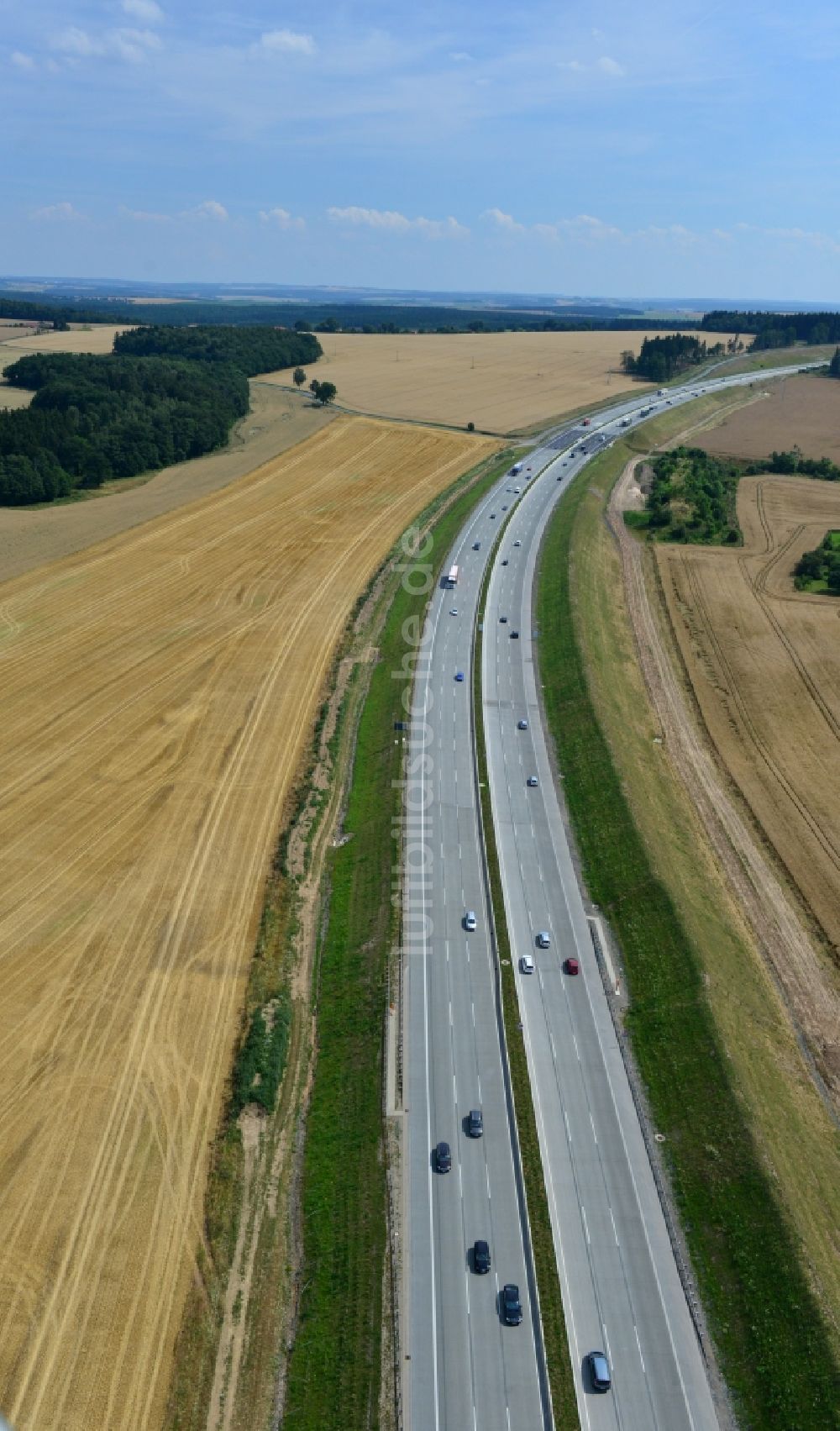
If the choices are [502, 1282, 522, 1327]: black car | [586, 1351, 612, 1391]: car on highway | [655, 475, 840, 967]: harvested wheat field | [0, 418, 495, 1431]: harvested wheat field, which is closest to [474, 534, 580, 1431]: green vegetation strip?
[586, 1351, 612, 1391]: car on highway

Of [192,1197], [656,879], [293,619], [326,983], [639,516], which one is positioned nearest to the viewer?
[192,1197]

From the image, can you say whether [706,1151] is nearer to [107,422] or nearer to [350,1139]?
[350,1139]

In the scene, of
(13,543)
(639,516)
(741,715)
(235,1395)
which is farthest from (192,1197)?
(639,516)

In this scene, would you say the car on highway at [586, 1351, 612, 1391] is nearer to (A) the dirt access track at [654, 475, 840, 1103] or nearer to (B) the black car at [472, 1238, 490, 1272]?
(B) the black car at [472, 1238, 490, 1272]

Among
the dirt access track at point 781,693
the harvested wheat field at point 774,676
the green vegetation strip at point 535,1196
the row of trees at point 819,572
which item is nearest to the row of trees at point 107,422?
the dirt access track at point 781,693

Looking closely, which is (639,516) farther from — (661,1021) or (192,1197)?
(192,1197)

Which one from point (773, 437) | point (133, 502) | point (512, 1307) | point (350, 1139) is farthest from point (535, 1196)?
point (773, 437)

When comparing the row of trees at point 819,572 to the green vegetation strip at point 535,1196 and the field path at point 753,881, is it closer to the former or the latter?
the field path at point 753,881
